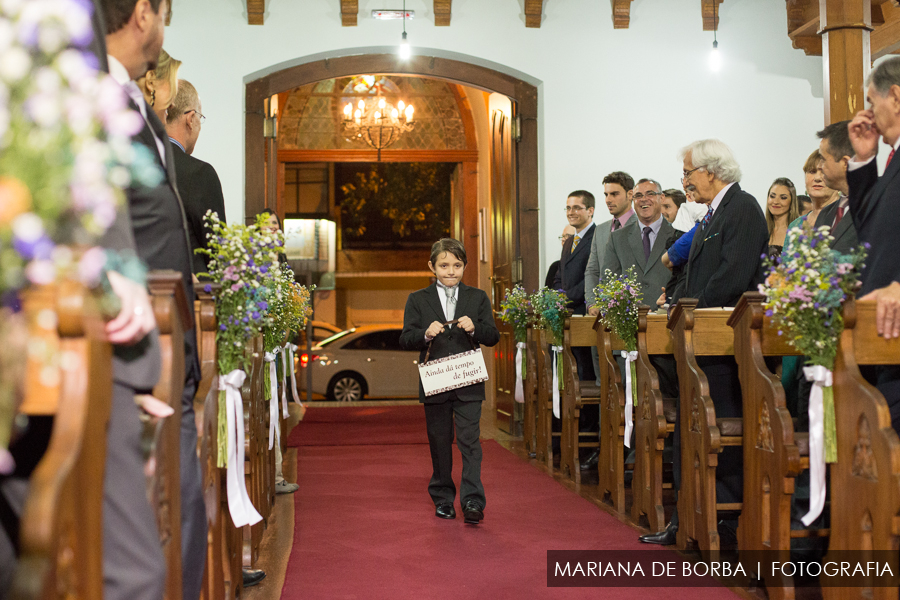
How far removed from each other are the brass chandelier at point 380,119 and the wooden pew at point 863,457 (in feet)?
29.4

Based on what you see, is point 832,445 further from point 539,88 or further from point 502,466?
point 539,88

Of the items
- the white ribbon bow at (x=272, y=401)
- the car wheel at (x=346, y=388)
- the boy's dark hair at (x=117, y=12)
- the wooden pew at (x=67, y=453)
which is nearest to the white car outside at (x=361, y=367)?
the car wheel at (x=346, y=388)

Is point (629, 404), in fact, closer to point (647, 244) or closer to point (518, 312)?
point (647, 244)

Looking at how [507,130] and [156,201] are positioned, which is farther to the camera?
[507,130]

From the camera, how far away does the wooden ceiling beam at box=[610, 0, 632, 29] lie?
8172 mm

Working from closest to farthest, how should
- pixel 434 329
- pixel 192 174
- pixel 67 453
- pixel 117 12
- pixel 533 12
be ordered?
pixel 67 453
pixel 117 12
pixel 192 174
pixel 434 329
pixel 533 12

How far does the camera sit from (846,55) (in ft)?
19.1

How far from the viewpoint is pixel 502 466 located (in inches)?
255

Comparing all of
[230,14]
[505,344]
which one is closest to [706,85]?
[505,344]

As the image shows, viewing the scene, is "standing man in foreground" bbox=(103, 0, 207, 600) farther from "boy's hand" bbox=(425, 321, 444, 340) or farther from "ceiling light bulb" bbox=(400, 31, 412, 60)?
"ceiling light bulb" bbox=(400, 31, 412, 60)

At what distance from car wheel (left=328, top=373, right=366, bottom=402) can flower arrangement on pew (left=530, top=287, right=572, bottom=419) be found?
5.86 m

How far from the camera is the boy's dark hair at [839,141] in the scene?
3.49m

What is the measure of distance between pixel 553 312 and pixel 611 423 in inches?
54.9

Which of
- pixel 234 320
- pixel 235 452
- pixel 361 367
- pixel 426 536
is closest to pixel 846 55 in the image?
pixel 426 536
